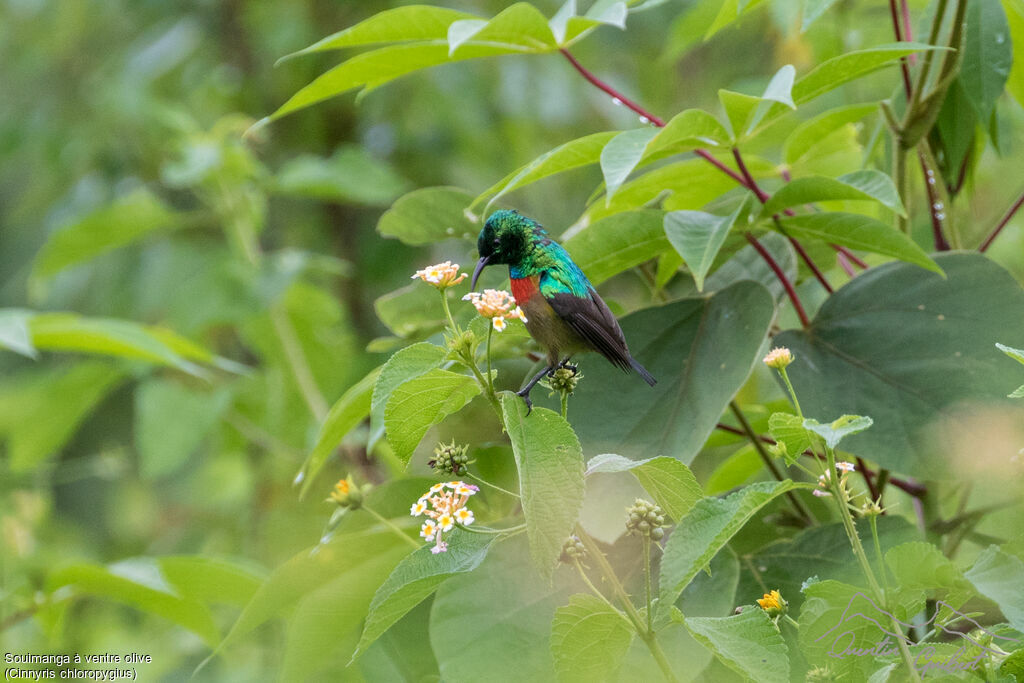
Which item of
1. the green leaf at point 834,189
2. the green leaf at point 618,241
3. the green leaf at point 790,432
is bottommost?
the green leaf at point 790,432

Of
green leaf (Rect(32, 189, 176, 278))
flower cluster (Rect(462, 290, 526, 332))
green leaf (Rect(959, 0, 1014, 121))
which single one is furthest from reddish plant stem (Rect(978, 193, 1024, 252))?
green leaf (Rect(32, 189, 176, 278))

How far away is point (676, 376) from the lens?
0.75 meters

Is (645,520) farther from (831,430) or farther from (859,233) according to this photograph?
(859,233)

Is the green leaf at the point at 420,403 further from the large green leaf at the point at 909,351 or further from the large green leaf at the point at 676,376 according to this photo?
the large green leaf at the point at 909,351

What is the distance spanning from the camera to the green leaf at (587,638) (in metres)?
0.51

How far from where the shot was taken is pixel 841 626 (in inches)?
20.5

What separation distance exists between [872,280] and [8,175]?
360 centimetres

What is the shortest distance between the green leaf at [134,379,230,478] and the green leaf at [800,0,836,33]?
134cm

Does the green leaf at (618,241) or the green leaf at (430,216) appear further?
the green leaf at (430,216)

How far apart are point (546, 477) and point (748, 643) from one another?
14 centimetres

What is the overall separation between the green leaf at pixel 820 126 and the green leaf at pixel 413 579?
1.82ft

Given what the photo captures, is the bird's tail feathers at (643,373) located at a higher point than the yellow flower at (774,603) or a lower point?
higher

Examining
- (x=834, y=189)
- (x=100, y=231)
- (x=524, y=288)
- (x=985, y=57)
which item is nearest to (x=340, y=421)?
(x=524, y=288)

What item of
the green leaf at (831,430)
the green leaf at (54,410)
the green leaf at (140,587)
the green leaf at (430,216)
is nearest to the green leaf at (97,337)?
the green leaf at (140,587)
